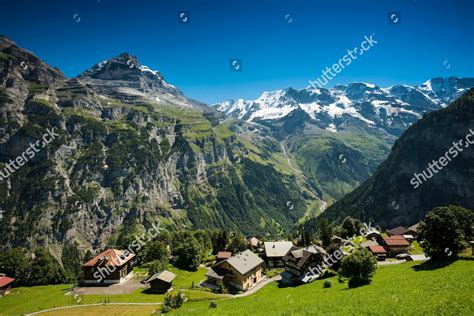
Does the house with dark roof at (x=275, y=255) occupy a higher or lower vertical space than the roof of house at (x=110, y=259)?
lower

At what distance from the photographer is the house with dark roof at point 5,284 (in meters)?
84.7

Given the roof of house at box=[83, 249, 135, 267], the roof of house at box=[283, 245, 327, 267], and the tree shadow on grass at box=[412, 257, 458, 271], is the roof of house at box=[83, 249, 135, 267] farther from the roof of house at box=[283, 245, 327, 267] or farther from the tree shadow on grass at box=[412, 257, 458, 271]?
the tree shadow on grass at box=[412, 257, 458, 271]

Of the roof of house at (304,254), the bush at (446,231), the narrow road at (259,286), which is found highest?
the bush at (446,231)

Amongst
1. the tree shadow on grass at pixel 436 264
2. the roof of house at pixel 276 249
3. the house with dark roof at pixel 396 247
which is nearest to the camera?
the tree shadow on grass at pixel 436 264

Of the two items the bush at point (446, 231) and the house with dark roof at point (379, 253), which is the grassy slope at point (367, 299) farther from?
the house with dark roof at point (379, 253)

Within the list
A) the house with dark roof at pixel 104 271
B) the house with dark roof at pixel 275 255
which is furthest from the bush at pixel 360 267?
the house with dark roof at pixel 104 271

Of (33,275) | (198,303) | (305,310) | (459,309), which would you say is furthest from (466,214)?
(33,275)

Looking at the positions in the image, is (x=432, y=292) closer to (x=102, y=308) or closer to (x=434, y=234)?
(x=434, y=234)

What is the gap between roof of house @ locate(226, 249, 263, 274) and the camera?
82.7m

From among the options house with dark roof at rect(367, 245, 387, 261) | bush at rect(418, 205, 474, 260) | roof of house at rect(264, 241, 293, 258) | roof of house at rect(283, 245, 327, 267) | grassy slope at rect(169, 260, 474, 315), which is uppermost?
bush at rect(418, 205, 474, 260)

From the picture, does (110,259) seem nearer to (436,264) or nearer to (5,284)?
(5,284)

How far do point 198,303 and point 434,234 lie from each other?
160 feet

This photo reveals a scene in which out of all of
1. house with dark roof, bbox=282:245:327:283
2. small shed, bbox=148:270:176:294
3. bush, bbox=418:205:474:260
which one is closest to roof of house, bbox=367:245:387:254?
house with dark roof, bbox=282:245:327:283

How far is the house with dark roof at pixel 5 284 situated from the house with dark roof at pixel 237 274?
56.0 meters
